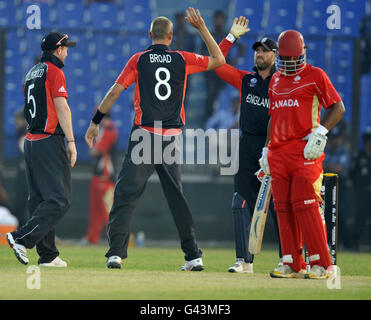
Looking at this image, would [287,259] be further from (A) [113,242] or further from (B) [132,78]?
(B) [132,78]

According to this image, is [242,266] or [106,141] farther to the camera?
[106,141]

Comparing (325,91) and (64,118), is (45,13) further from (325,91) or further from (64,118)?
(325,91)

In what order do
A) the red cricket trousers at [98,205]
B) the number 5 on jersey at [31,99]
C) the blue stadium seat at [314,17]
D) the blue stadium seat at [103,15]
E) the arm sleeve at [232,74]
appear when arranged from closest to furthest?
the number 5 on jersey at [31,99] → the arm sleeve at [232,74] → the red cricket trousers at [98,205] → the blue stadium seat at [314,17] → the blue stadium seat at [103,15]

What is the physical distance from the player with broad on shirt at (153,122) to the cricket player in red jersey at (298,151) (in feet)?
3.54

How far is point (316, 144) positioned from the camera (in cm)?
700

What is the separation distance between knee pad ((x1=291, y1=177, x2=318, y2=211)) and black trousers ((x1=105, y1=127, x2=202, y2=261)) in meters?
1.35

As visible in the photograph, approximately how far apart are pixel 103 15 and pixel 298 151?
38.3 ft

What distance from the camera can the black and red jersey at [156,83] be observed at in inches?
317

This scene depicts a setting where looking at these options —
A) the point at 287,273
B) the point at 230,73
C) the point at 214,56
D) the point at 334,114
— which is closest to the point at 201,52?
the point at 230,73

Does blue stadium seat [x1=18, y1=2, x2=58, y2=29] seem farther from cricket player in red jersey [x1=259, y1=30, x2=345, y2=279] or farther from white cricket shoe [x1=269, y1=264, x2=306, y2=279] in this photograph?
white cricket shoe [x1=269, y1=264, x2=306, y2=279]

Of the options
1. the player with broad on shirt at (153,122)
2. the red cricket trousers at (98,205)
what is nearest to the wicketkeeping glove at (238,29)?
the player with broad on shirt at (153,122)

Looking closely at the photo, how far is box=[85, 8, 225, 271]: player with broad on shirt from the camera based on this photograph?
800 cm

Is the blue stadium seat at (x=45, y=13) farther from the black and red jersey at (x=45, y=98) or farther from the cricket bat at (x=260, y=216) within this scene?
the cricket bat at (x=260, y=216)

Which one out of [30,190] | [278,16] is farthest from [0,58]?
[30,190]
